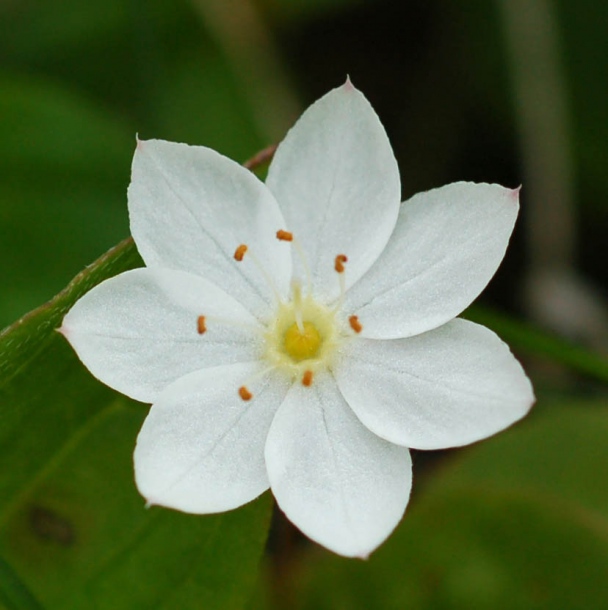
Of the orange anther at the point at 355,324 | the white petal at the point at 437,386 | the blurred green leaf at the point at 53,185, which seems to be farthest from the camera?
the blurred green leaf at the point at 53,185

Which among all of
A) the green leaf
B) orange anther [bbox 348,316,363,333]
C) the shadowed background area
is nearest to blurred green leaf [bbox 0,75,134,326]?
the shadowed background area

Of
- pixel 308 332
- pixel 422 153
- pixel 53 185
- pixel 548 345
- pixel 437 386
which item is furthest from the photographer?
pixel 422 153

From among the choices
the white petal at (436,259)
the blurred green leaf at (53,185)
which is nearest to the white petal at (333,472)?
the white petal at (436,259)

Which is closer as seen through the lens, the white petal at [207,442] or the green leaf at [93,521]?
the white petal at [207,442]

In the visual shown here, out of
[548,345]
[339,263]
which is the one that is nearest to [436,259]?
[339,263]

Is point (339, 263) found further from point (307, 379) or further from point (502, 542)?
point (502, 542)

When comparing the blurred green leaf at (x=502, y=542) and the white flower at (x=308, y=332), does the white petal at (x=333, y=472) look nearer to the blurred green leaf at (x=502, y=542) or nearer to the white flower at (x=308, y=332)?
the white flower at (x=308, y=332)
